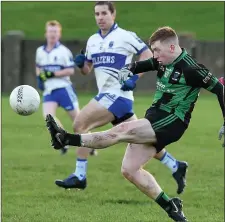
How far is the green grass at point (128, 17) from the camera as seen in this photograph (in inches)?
1419

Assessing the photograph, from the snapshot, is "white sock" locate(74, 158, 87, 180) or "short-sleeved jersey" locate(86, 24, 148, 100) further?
"short-sleeved jersey" locate(86, 24, 148, 100)

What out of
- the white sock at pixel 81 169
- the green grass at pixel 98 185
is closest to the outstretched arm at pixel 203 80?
the green grass at pixel 98 185

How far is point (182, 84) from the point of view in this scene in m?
7.08

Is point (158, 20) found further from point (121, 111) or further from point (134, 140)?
point (134, 140)

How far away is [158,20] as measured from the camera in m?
37.0

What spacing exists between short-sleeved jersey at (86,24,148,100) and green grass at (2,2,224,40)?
25.3 meters

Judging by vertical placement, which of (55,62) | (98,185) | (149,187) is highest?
(55,62)

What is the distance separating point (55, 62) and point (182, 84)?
6743 mm

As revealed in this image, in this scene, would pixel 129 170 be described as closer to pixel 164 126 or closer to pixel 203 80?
pixel 164 126

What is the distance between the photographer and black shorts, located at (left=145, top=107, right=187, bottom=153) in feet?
23.1

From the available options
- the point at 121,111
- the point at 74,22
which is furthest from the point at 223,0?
the point at 121,111

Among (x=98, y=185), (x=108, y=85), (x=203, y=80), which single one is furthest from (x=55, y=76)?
(x=203, y=80)

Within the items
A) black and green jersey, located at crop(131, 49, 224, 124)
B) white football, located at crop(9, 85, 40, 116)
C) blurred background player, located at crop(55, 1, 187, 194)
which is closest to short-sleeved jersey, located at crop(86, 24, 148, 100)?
blurred background player, located at crop(55, 1, 187, 194)

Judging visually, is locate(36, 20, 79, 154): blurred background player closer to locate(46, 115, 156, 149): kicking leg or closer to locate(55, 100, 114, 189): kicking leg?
locate(55, 100, 114, 189): kicking leg
